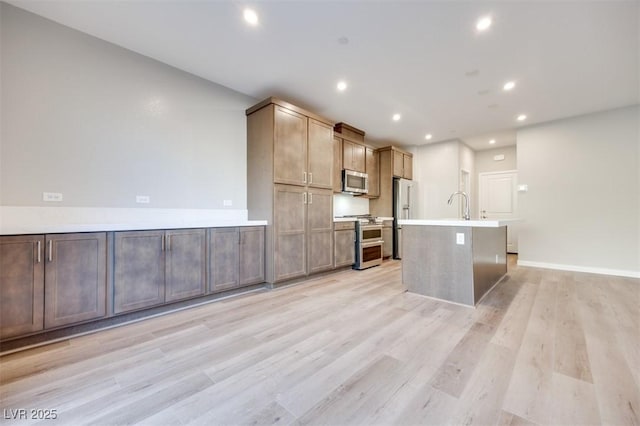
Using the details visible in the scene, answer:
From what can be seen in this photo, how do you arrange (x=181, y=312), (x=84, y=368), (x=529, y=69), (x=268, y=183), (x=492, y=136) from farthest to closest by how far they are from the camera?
(x=492, y=136) < (x=268, y=183) < (x=529, y=69) < (x=181, y=312) < (x=84, y=368)

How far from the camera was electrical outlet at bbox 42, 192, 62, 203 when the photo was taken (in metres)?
2.26

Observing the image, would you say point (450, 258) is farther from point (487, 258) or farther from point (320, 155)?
point (320, 155)

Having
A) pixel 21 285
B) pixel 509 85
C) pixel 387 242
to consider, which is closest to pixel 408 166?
pixel 387 242

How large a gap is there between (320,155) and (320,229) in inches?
45.2

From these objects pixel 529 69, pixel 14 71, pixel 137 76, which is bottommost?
pixel 14 71

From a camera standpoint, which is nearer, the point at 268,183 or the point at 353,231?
the point at 268,183

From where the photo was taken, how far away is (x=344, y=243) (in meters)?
4.38

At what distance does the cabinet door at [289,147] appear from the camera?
3430 mm

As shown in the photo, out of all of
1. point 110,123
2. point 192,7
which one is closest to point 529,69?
point 192,7

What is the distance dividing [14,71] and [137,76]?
2.97 feet

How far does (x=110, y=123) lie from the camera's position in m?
2.60

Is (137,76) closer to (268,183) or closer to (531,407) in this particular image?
(268,183)

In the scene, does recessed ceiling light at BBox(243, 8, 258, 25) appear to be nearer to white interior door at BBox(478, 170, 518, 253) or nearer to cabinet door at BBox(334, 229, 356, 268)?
cabinet door at BBox(334, 229, 356, 268)

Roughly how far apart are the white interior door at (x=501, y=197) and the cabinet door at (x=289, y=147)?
5730 mm
